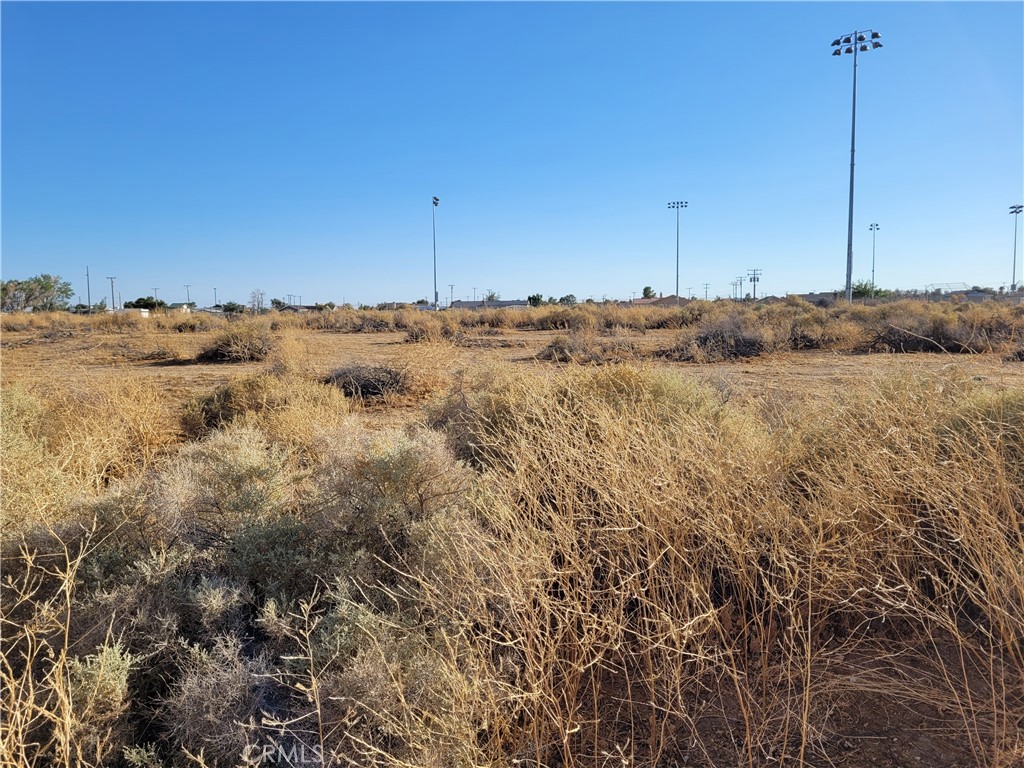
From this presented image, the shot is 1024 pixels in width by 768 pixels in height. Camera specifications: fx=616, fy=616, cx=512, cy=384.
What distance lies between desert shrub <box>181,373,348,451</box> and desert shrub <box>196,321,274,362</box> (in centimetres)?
731

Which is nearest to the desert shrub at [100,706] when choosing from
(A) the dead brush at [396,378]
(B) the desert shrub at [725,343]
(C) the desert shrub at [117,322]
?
(A) the dead brush at [396,378]

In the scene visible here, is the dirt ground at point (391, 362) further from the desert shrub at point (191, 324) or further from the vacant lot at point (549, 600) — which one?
the desert shrub at point (191, 324)

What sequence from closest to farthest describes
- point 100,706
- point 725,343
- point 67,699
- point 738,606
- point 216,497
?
1. point 67,699
2. point 100,706
3. point 738,606
4. point 216,497
5. point 725,343

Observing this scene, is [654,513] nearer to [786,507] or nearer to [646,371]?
[786,507]

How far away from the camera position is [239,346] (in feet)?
54.2

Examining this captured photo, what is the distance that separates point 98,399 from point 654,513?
7452mm

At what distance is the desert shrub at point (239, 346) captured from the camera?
54.3 ft

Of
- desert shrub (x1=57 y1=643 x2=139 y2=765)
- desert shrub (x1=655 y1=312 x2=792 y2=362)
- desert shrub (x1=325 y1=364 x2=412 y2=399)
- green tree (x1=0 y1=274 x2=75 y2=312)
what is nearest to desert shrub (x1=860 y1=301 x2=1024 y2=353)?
desert shrub (x1=655 y1=312 x2=792 y2=362)

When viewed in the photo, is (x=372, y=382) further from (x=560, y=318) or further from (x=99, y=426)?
(x=560, y=318)

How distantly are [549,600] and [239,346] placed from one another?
53.0ft

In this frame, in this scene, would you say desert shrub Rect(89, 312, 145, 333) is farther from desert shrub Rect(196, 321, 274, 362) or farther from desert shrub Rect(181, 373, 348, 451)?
desert shrub Rect(181, 373, 348, 451)

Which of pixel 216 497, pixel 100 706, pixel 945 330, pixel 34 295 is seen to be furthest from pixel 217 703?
pixel 34 295

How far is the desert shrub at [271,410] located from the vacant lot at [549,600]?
172 centimetres

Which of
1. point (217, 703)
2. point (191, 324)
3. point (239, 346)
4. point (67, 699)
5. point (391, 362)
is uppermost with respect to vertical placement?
point (191, 324)
